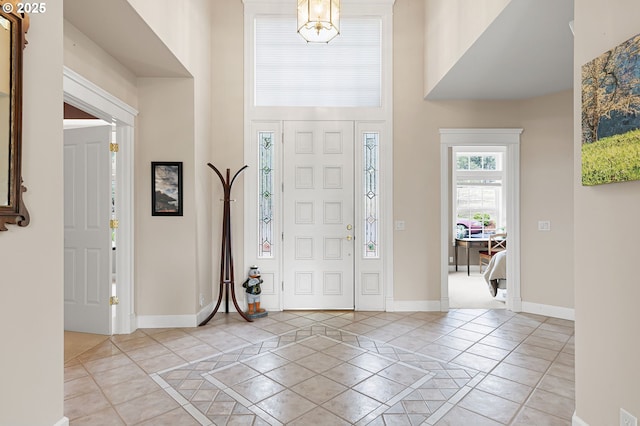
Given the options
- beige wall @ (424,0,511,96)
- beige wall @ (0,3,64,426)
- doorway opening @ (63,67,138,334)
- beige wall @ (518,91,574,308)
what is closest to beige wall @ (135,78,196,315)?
doorway opening @ (63,67,138,334)

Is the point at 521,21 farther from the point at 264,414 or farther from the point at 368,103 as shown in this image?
the point at 264,414

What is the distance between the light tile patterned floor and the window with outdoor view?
161 inches

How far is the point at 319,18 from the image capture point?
9.86ft

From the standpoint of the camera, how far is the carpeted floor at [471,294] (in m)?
4.89

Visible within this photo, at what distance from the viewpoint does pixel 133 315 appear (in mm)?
3770

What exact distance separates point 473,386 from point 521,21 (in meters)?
2.78

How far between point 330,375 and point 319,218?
7.15ft

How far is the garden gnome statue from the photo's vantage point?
4266 millimetres

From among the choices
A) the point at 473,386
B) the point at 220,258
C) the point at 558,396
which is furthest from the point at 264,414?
the point at 220,258

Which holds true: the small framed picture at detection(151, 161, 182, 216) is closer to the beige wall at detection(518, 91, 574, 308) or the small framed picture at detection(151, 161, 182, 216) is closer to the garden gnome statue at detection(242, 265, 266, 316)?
the garden gnome statue at detection(242, 265, 266, 316)

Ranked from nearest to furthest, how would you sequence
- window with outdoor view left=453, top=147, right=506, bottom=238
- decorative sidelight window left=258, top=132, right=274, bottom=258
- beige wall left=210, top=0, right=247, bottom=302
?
beige wall left=210, top=0, right=247, bottom=302 < decorative sidelight window left=258, top=132, right=274, bottom=258 < window with outdoor view left=453, top=147, right=506, bottom=238

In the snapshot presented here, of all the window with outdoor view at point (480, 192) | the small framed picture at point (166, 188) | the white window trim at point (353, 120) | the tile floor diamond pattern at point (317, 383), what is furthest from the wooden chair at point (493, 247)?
the small framed picture at point (166, 188)

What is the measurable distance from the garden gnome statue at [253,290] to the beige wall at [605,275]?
3204mm

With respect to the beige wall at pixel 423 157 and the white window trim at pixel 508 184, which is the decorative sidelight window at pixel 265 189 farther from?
the white window trim at pixel 508 184
